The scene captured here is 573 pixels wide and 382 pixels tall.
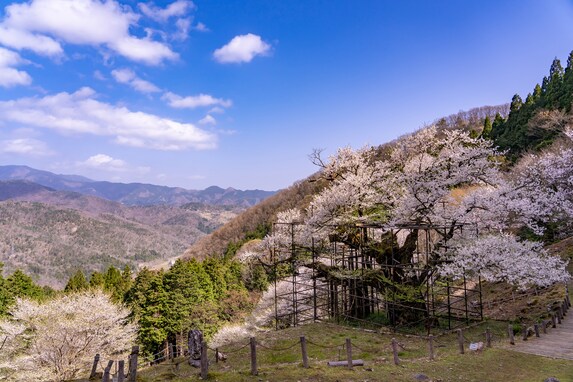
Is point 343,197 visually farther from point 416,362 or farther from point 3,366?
point 3,366

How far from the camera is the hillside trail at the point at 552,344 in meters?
12.8

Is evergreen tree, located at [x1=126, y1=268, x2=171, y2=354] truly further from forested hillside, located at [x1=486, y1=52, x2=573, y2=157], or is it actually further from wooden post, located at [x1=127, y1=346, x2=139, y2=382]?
forested hillside, located at [x1=486, y1=52, x2=573, y2=157]

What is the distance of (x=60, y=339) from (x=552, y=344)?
25.3m

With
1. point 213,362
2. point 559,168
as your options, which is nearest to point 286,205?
point 559,168

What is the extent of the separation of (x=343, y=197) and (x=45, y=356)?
20.2 metres

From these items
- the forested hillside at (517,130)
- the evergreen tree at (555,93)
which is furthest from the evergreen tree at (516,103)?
the evergreen tree at (555,93)

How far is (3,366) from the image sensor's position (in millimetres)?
23688

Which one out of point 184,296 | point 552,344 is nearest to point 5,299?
point 184,296

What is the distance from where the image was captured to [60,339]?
2273 cm

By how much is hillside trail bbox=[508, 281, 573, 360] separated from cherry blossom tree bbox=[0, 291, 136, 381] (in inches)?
907

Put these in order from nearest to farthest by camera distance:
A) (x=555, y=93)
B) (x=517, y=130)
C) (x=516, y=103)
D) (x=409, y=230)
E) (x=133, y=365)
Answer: (x=133, y=365) < (x=409, y=230) < (x=555, y=93) < (x=517, y=130) < (x=516, y=103)

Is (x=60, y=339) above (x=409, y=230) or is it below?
below

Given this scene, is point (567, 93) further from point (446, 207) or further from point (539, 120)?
point (446, 207)

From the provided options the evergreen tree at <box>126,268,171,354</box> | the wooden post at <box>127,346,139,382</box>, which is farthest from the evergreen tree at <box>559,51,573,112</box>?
the wooden post at <box>127,346,139,382</box>
